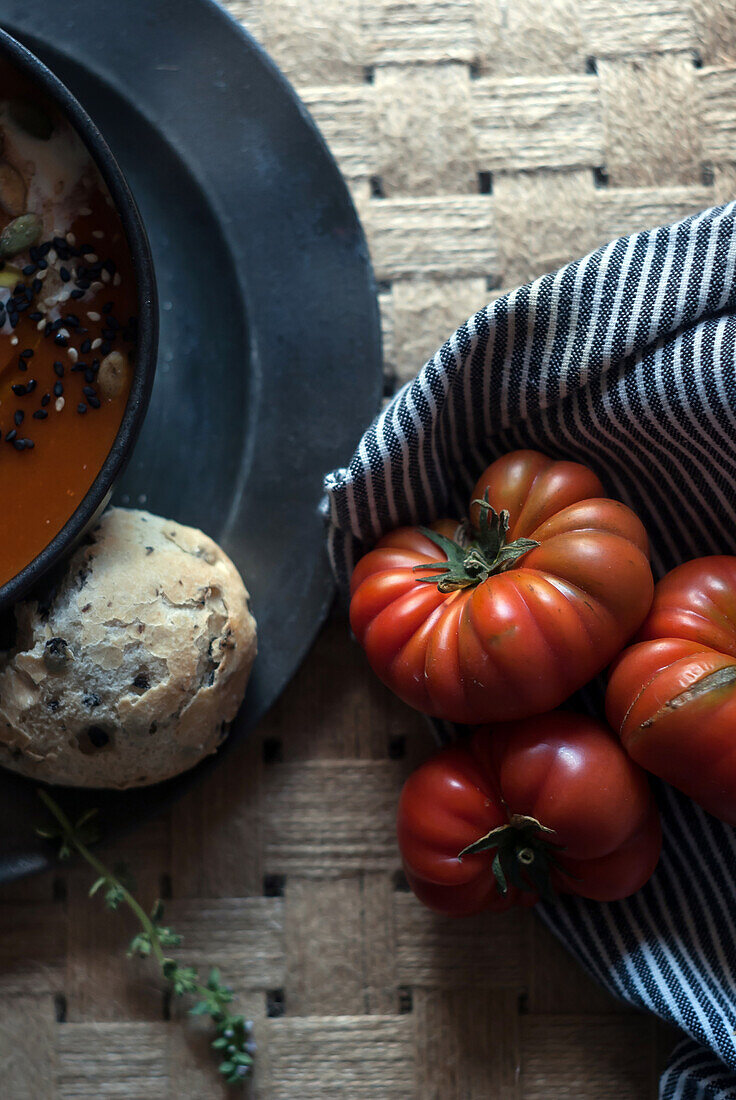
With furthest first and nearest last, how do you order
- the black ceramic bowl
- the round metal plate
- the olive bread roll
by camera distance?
the round metal plate → the olive bread roll → the black ceramic bowl

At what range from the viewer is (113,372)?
42.6 inches

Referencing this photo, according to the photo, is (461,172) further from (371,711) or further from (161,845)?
(161,845)

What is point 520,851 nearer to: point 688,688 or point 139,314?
point 688,688

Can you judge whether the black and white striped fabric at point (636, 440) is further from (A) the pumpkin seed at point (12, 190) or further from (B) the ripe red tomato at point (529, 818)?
(A) the pumpkin seed at point (12, 190)

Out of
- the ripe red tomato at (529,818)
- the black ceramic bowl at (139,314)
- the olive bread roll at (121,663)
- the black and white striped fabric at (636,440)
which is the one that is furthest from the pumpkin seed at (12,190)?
the ripe red tomato at (529,818)

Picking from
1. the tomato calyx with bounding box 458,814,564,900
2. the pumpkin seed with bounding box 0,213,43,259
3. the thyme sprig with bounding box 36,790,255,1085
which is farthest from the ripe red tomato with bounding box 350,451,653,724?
the pumpkin seed with bounding box 0,213,43,259

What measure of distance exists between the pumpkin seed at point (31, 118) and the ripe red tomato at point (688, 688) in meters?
0.87

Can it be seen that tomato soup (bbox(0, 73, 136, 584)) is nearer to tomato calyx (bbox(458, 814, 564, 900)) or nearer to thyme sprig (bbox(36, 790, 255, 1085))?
thyme sprig (bbox(36, 790, 255, 1085))

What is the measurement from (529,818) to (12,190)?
2.97ft

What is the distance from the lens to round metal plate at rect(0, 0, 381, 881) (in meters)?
1.21

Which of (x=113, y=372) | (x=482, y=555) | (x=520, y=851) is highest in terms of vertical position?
(x=113, y=372)

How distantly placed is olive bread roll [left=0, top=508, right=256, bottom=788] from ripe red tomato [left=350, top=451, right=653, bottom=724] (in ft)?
0.59

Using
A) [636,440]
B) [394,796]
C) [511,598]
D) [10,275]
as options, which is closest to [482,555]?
[511,598]

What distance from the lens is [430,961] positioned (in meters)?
1.26
